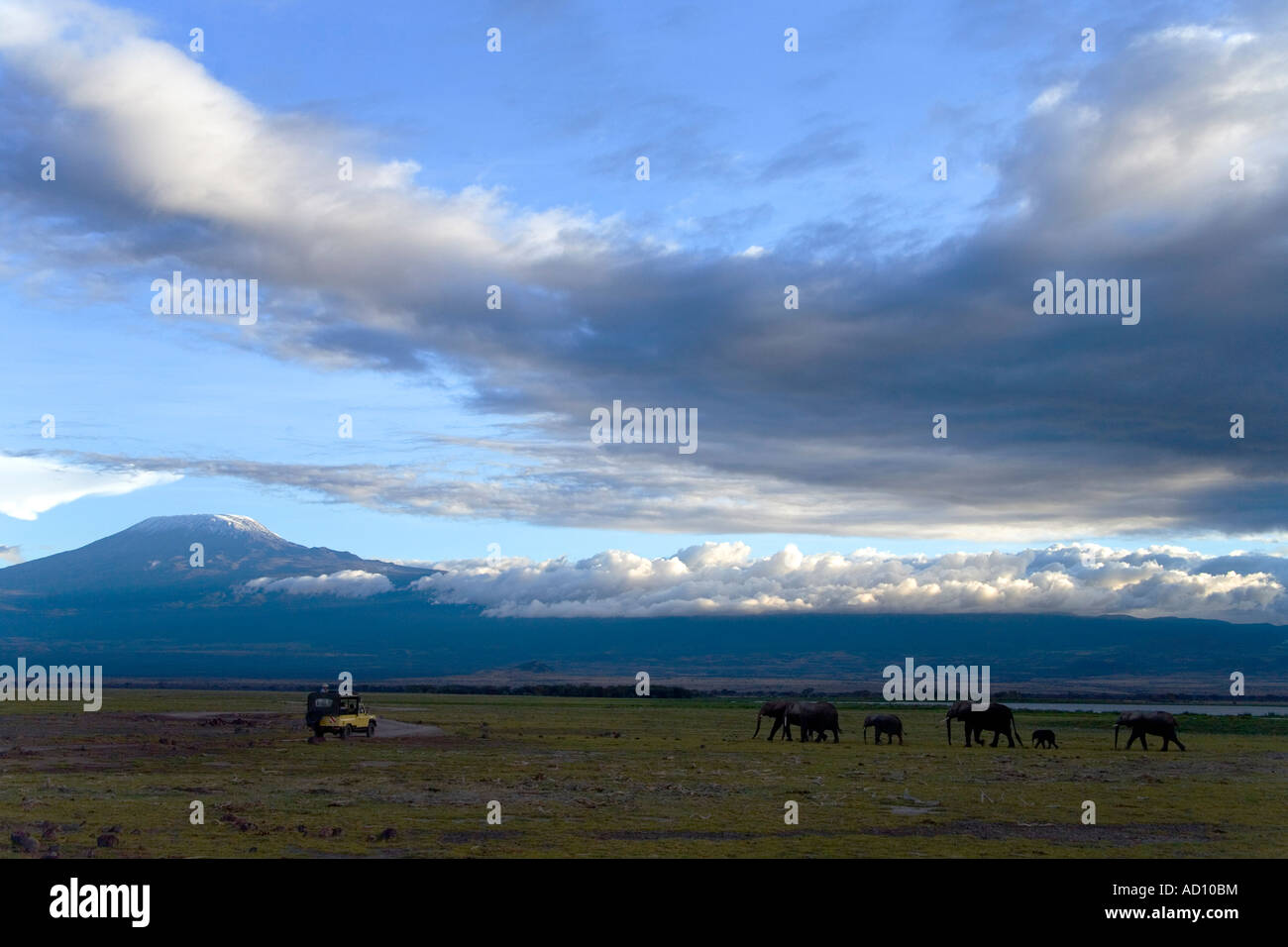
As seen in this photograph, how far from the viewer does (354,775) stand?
1404 inches

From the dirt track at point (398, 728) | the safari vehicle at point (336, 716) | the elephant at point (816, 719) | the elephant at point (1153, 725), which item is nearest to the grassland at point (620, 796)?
the elephant at point (1153, 725)

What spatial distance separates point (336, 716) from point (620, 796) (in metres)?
27.3

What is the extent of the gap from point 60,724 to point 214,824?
46.0m

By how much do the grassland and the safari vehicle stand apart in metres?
1.73

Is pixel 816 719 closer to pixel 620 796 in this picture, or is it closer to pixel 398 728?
pixel 398 728

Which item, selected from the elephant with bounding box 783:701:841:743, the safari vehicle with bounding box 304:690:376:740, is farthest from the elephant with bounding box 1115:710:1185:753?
the safari vehicle with bounding box 304:690:376:740

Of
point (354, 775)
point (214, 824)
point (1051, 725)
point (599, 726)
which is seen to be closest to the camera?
point (214, 824)

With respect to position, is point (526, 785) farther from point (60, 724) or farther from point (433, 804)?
point (60, 724)

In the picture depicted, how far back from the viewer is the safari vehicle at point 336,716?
5344 cm

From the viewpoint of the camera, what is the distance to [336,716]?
54.0 m

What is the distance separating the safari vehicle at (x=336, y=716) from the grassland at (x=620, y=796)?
173cm

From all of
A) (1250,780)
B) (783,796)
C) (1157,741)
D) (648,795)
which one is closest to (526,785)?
(648,795)

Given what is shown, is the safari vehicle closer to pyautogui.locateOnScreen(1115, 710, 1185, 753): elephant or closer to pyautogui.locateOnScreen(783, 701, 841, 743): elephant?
pyautogui.locateOnScreen(783, 701, 841, 743): elephant
